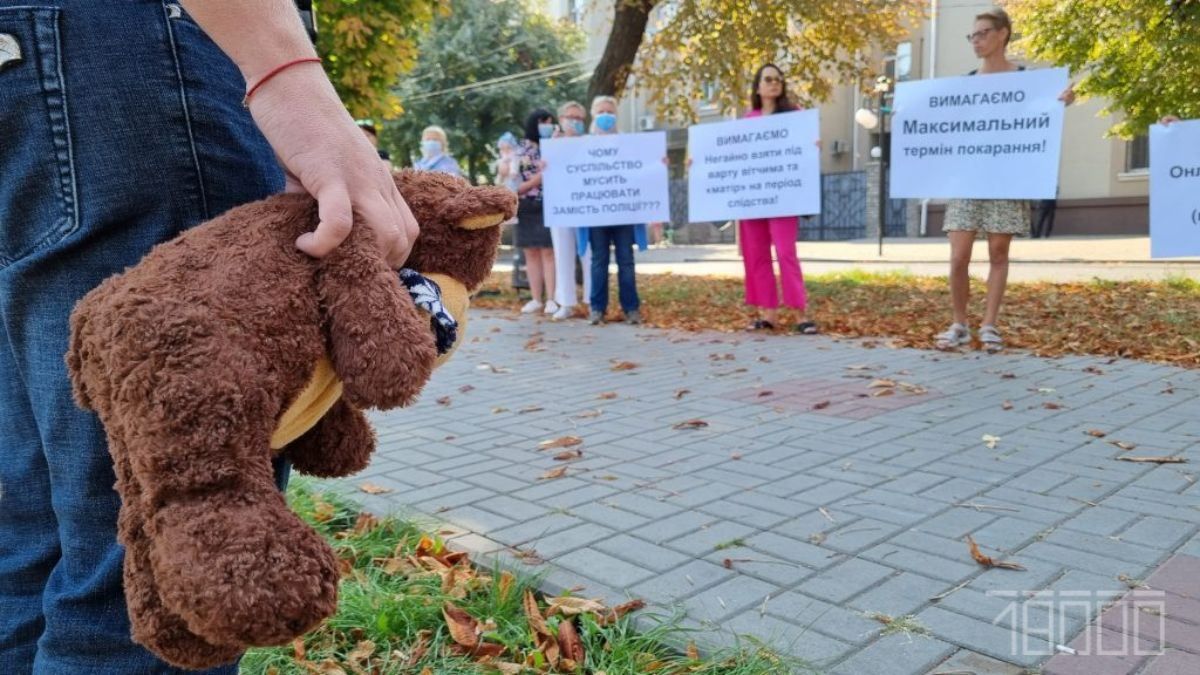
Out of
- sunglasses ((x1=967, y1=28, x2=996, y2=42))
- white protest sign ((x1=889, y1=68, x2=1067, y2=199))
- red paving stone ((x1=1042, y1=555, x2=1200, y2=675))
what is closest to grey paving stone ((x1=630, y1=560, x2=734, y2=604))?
red paving stone ((x1=1042, y1=555, x2=1200, y2=675))

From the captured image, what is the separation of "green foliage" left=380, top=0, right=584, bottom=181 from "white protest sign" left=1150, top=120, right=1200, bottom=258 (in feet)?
85.4

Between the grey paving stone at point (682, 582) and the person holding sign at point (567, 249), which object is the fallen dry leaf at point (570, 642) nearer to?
the grey paving stone at point (682, 582)

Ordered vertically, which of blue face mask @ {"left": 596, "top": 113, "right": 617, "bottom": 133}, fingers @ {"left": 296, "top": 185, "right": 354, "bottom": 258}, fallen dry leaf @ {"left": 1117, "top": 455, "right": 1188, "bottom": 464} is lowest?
fallen dry leaf @ {"left": 1117, "top": 455, "right": 1188, "bottom": 464}

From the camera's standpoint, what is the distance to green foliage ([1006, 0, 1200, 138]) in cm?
992

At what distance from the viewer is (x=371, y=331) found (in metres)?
1.08

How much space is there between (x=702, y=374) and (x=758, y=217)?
2.24 m

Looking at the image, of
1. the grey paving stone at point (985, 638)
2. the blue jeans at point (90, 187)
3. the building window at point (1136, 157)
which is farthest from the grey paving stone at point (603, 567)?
the building window at point (1136, 157)

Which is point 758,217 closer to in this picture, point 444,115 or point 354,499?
point 354,499

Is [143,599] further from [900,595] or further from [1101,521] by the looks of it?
[1101,521]

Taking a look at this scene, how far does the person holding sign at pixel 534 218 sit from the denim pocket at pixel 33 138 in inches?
307

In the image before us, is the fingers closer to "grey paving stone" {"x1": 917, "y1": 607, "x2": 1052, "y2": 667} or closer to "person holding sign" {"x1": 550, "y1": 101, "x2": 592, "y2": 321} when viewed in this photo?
"grey paving stone" {"x1": 917, "y1": 607, "x2": 1052, "y2": 667}

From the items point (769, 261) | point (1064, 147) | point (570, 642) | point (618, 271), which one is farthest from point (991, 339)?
point (1064, 147)

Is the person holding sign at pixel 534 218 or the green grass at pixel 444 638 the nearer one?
the green grass at pixel 444 638

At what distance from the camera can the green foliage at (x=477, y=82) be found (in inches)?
1199
